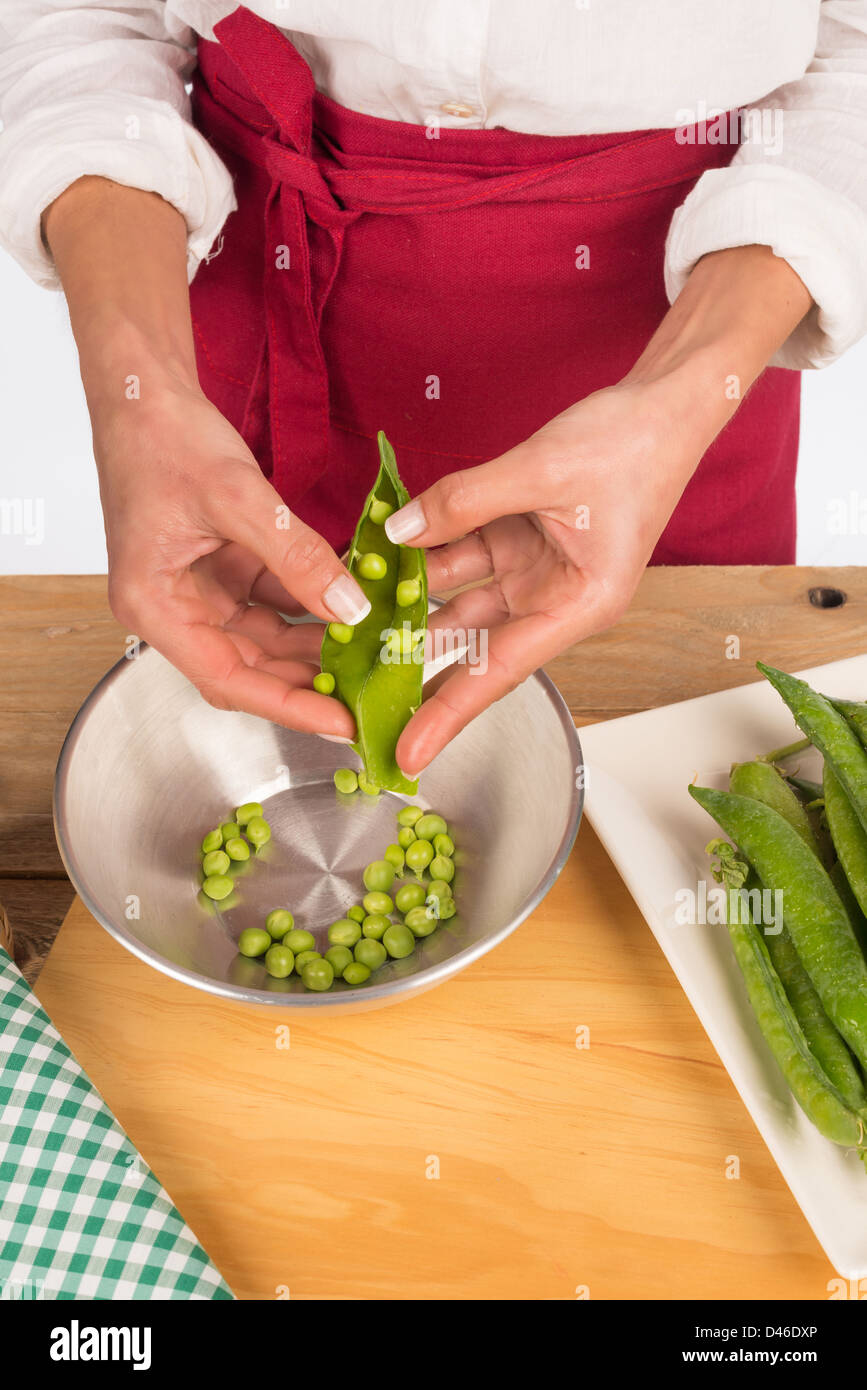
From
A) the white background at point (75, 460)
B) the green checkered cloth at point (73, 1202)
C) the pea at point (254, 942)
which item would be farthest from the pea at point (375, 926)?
the white background at point (75, 460)

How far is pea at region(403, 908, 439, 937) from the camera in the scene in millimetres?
1229

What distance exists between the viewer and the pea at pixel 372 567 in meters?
1.21

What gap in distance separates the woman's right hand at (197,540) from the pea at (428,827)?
0.18m

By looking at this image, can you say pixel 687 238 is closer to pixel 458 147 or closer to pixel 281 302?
pixel 458 147

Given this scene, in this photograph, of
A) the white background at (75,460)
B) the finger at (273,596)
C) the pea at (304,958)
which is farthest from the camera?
the white background at (75,460)

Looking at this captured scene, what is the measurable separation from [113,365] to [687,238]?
702 mm

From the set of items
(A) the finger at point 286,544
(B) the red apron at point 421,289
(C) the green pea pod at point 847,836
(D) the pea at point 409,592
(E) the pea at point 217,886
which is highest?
(B) the red apron at point 421,289

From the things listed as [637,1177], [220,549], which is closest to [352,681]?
[220,549]

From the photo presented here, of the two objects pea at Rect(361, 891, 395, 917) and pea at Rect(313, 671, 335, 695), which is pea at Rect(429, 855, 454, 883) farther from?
pea at Rect(313, 671, 335, 695)

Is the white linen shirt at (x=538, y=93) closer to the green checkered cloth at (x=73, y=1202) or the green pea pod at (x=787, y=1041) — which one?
the green pea pod at (x=787, y=1041)

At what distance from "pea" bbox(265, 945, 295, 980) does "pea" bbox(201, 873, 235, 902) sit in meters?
0.10

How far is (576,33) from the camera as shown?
128 centimetres

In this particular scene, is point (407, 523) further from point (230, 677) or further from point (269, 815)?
point (269, 815)

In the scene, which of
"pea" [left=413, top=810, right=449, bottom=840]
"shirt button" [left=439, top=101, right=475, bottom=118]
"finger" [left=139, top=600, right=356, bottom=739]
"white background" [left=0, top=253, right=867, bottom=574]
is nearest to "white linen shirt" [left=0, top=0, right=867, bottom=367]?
"shirt button" [left=439, top=101, right=475, bottom=118]
